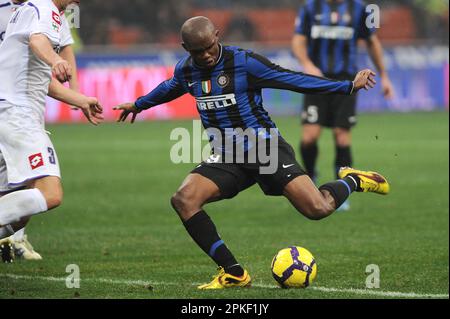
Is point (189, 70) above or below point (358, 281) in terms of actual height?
above

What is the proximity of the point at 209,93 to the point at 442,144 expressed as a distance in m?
13.5

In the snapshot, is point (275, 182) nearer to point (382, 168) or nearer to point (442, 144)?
point (382, 168)

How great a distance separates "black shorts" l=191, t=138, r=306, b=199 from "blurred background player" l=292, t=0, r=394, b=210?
449 centimetres

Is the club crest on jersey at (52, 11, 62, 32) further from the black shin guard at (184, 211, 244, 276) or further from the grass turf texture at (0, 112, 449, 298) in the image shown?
the grass turf texture at (0, 112, 449, 298)

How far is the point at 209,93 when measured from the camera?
728cm

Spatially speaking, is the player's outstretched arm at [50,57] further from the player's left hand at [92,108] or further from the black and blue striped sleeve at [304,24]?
the black and blue striped sleeve at [304,24]

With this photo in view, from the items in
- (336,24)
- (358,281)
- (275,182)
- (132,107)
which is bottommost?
(358,281)

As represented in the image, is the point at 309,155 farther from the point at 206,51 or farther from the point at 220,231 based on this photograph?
the point at 206,51

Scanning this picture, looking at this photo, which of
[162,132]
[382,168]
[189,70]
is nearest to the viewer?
[189,70]

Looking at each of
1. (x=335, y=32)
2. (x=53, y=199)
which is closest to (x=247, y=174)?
(x=53, y=199)

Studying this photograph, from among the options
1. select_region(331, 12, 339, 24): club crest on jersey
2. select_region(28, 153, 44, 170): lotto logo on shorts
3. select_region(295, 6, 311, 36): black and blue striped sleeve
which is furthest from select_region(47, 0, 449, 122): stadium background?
select_region(28, 153, 44, 170): lotto logo on shorts

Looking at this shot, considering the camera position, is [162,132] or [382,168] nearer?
[382,168]
